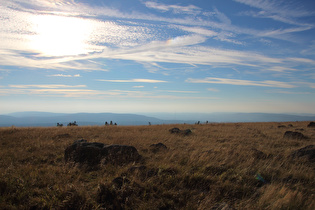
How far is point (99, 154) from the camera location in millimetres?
7777

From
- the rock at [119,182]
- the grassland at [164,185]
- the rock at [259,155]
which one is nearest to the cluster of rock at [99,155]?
the grassland at [164,185]

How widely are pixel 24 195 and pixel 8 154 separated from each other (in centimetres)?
465

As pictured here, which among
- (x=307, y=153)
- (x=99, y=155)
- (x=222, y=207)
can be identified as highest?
(x=99, y=155)

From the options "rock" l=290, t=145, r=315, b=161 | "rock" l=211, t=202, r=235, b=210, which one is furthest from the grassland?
"rock" l=290, t=145, r=315, b=161

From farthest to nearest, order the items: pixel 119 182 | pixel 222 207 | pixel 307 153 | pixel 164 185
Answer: pixel 307 153, pixel 164 185, pixel 119 182, pixel 222 207

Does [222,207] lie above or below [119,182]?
below

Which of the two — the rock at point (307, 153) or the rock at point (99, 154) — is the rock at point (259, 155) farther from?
the rock at point (99, 154)

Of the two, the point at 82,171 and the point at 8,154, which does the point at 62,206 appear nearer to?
the point at 82,171

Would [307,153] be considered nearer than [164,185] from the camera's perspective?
No

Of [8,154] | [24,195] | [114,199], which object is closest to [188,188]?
[114,199]

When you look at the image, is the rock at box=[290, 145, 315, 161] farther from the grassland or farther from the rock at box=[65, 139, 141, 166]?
the rock at box=[65, 139, 141, 166]

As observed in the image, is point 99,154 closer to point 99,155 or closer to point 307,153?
point 99,155

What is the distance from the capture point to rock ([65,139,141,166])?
24.4ft

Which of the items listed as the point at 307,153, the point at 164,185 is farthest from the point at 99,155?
the point at 307,153
